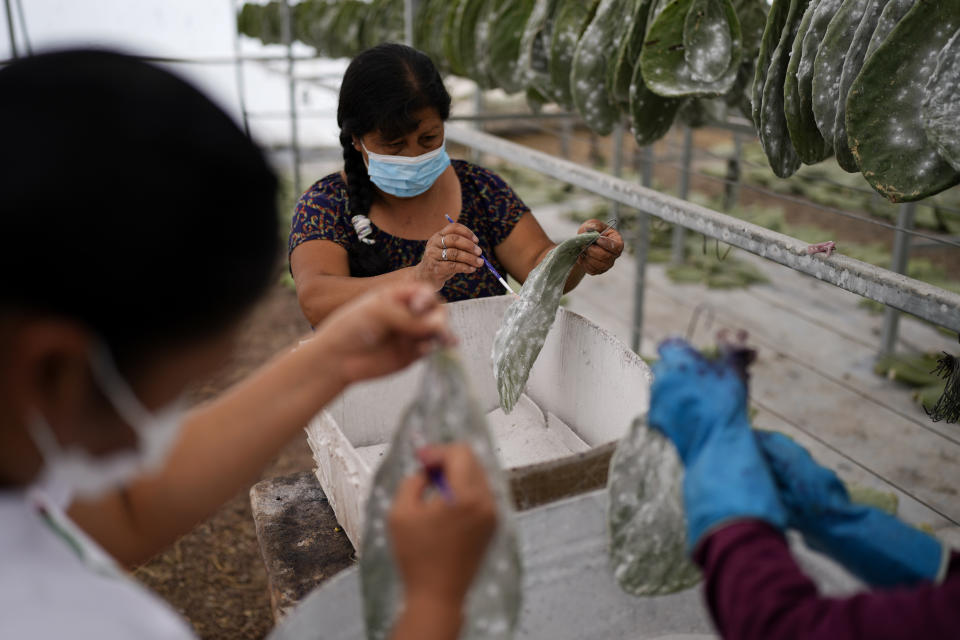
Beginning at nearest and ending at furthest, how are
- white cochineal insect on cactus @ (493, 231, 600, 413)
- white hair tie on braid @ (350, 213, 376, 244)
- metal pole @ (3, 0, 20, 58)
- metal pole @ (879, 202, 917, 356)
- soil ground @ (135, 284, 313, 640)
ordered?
white cochineal insect on cactus @ (493, 231, 600, 413), white hair tie on braid @ (350, 213, 376, 244), soil ground @ (135, 284, 313, 640), metal pole @ (879, 202, 917, 356), metal pole @ (3, 0, 20, 58)

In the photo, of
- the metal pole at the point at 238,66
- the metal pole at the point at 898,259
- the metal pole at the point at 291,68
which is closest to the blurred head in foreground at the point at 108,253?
the metal pole at the point at 898,259

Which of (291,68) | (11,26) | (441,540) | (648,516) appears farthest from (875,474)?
(291,68)

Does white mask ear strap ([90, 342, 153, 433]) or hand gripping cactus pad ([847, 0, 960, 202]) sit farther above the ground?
hand gripping cactus pad ([847, 0, 960, 202])

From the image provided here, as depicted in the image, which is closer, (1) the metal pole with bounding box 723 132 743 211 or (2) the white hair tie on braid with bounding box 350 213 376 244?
(2) the white hair tie on braid with bounding box 350 213 376 244

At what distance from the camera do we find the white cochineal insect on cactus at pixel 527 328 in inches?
51.6

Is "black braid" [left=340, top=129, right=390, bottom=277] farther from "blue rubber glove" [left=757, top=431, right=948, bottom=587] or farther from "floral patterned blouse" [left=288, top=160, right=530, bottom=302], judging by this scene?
"blue rubber glove" [left=757, top=431, right=948, bottom=587]

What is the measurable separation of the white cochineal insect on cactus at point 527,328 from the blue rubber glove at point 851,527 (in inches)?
24.0

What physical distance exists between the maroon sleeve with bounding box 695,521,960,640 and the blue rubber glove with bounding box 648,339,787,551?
0.02 meters

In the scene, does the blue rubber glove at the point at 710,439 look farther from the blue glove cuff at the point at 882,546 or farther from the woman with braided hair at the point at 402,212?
the woman with braided hair at the point at 402,212

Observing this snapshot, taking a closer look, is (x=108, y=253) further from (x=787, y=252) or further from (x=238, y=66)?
(x=238, y=66)

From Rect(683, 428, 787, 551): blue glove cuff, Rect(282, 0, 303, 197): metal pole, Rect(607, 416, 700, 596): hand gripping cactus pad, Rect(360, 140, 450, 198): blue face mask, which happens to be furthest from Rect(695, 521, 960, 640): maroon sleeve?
Rect(282, 0, 303, 197): metal pole

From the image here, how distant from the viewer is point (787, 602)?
23.8 inches

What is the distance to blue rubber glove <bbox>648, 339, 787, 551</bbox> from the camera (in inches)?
25.9

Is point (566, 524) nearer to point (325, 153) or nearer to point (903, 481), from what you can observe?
point (903, 481)
